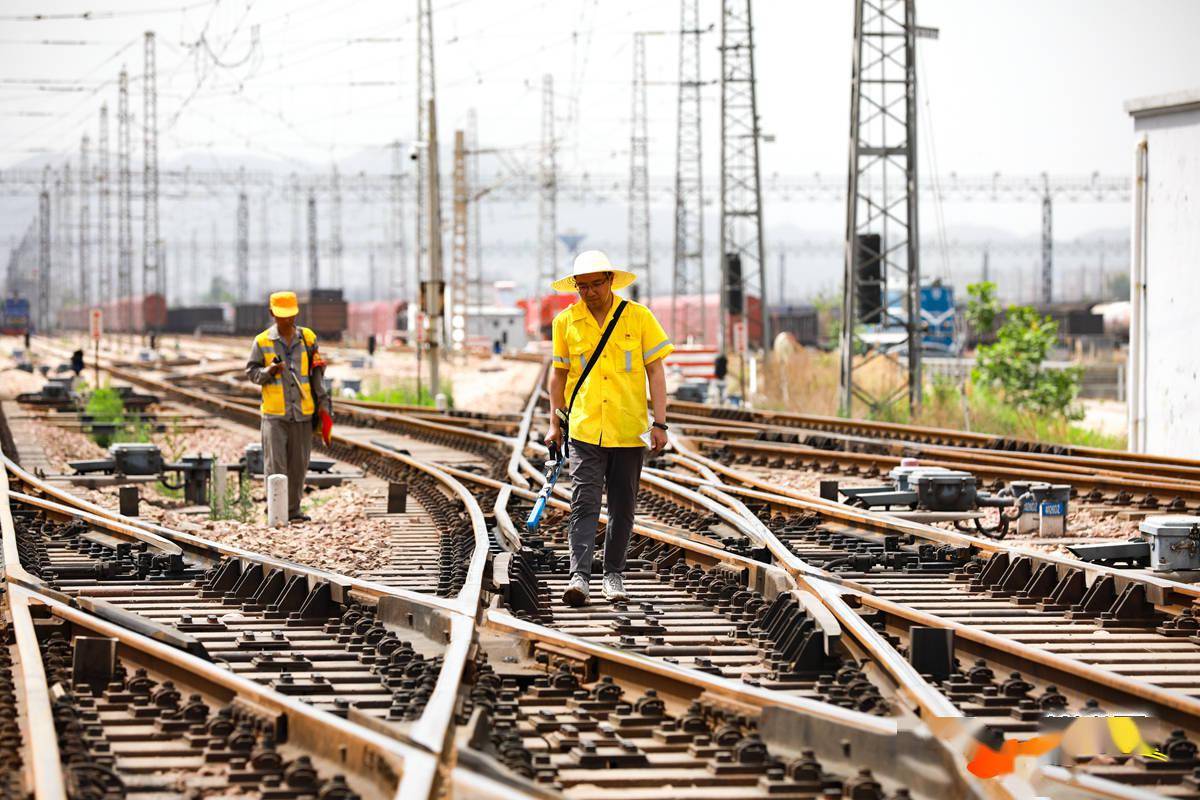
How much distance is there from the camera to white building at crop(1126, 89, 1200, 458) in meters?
18.9

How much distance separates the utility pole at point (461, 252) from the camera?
212ft

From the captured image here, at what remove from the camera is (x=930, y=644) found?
6461 mm

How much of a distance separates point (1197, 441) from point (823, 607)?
12657 millimetres

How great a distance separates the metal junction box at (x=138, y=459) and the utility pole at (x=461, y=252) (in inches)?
1634

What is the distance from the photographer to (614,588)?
856 centimetres

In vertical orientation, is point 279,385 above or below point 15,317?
below

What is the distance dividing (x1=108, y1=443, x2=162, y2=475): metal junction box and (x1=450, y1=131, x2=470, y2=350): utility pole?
41510mm

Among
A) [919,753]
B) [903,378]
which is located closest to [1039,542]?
[919,753]

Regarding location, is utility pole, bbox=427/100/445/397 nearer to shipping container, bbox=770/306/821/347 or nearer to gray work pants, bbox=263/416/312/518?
gray work pants, bbox=263/416/312/518

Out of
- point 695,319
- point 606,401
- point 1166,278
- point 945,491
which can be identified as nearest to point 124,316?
point 695,319

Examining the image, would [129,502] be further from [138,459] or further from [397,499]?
[138,459]

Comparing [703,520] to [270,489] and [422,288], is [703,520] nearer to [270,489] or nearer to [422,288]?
[270,489]

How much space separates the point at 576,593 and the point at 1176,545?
3.37 m

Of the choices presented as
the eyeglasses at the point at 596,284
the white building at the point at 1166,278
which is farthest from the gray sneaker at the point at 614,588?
the white building at the point at 1166,278
